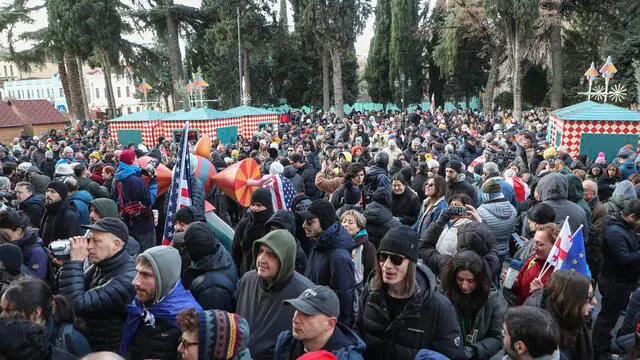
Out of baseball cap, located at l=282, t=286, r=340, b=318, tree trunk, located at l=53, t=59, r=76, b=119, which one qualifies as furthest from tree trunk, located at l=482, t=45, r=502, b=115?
baseball cap, located at l=282, t=286, r=340, b=318

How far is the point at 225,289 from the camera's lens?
11.3 feet

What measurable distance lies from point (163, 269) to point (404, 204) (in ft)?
12.2

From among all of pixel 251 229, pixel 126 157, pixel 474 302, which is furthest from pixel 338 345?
pixel 126 157

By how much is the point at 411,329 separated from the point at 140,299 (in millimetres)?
1620

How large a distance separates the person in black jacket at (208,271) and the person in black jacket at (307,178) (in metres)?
4.54

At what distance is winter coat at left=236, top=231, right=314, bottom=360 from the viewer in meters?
3.15

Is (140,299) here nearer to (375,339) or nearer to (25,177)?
(375,339)

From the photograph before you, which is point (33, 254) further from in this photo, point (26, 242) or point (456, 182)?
point (456, 182)

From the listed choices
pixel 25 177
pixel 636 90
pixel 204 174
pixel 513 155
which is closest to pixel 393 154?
pixel 513 155

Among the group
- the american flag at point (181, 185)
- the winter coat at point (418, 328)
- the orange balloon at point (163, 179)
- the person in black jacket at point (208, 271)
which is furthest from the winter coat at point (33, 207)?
the winter coat at point (418, 328)

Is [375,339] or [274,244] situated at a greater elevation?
[274,244]

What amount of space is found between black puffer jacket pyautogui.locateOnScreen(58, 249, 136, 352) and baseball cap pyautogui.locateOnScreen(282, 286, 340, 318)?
1268 millimetres

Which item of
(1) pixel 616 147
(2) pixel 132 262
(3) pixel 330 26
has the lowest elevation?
(1) pixel 616 147

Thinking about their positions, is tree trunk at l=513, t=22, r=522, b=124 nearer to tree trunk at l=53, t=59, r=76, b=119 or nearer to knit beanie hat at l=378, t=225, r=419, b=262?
knit beanie hat at l=378, t=225, r=419, b=262
